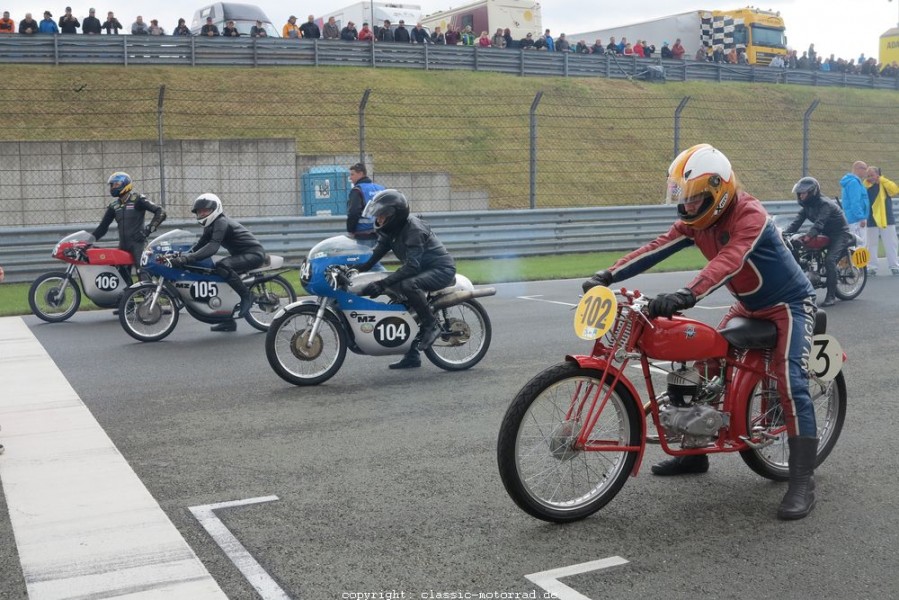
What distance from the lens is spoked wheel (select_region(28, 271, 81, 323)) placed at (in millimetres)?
12617

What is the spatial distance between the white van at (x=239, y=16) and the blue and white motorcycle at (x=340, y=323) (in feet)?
94.0

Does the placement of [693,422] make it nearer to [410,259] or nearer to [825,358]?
[825,358]

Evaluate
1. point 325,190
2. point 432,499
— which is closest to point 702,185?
point 432,499

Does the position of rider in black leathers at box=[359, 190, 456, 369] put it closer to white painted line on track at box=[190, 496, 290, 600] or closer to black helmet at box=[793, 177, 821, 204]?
white painted line on track at box=[190, 496, 290, 600]

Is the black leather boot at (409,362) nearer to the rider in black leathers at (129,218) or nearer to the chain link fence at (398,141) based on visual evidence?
the rider in black leathers at (129,218)

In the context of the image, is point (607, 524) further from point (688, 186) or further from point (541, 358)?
point (541, 358)

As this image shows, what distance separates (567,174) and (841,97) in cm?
2160

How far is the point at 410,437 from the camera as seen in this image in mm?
6742

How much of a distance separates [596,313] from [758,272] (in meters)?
0.92

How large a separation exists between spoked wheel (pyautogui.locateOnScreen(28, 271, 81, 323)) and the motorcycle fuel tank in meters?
9.58

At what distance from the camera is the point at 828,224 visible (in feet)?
44.3

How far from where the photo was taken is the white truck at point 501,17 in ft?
136

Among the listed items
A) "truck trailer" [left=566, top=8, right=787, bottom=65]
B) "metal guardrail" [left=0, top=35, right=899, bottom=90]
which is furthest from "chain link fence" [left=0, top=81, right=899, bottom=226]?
Result: "truck trailer" [left=566, top=8, right=787, bottom=65]

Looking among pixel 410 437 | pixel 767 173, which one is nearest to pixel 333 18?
pixel 767 173
